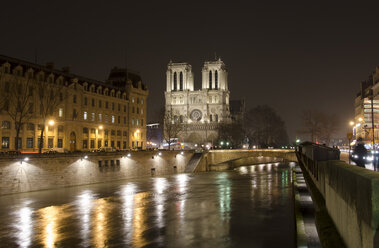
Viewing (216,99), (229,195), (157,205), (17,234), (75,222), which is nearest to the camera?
(17,234)

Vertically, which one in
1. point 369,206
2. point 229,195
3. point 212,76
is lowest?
point 229,195

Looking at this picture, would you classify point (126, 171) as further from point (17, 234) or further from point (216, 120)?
point (216, 120)

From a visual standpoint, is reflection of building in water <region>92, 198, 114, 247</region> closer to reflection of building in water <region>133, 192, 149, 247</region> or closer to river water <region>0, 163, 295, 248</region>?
river water <region>0, 163, 295, 248</region>

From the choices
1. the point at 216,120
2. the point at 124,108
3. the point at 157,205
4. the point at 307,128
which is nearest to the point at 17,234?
the point at 157,205

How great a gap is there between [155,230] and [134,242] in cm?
288

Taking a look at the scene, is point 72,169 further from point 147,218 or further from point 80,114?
point 80,114

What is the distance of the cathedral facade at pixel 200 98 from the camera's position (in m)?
140

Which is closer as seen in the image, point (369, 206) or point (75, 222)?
point (369, 206)

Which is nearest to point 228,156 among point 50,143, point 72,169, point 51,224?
point 50,143

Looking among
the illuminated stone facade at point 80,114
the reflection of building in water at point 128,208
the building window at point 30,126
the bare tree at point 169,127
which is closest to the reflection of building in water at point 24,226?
the reflection of building in water at point 128,208

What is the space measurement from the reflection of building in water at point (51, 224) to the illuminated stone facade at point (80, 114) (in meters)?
23.7

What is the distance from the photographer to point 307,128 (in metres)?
99.4

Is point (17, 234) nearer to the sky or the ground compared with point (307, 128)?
nearer to the ground

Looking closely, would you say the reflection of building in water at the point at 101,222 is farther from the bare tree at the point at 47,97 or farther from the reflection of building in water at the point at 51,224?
the bare tree at the point at 47,97
